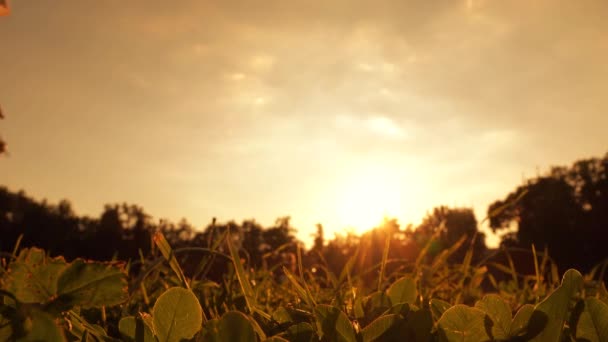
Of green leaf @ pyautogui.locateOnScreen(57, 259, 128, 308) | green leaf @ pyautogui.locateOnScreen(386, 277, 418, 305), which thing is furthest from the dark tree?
green leaf @ pyautogui.locateOnScreen(57, 259, 128, 308)

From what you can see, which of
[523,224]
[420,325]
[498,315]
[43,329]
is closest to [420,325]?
[420,325]

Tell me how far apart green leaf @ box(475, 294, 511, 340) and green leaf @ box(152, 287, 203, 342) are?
1.22 feet

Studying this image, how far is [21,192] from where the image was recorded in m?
69.1

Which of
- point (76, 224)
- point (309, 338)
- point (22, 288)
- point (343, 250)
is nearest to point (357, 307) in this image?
point (309, 338)

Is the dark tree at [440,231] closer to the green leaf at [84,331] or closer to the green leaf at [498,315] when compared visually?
the green leaf at [498,315]

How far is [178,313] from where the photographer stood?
592 millimetres

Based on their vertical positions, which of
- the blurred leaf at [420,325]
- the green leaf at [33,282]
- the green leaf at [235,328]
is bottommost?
the blurred leaf at [420,325]

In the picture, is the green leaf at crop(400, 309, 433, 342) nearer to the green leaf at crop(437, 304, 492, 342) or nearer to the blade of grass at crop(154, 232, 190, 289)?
the green leaf at crop(437, 304, 492, 342)

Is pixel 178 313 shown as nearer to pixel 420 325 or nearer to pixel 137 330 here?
pixel 137 330

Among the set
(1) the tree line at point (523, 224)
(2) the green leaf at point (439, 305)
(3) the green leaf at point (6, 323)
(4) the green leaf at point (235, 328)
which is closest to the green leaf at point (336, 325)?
(4) the green leaf at point (235, 328)

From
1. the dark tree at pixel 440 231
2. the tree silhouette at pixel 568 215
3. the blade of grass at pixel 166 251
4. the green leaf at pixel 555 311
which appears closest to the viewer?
the green leaf at pixel 555 311

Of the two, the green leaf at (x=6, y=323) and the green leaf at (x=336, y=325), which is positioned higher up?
the green leaf at (x=6, y=323)

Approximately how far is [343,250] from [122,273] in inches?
146

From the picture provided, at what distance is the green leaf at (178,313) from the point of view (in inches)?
23.3
